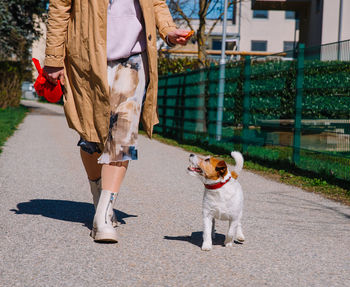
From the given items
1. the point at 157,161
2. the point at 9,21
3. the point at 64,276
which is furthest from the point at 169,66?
the point at 64,276

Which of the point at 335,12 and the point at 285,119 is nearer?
the point at 285,119

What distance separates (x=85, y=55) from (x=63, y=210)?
166 centimetres

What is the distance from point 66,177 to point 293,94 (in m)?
3.55

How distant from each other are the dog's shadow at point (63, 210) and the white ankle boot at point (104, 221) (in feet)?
1.52

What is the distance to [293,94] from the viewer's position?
825 cm

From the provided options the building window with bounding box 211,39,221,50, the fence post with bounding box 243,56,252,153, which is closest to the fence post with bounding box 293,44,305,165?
the fence post with bounding box 243,56,252,153

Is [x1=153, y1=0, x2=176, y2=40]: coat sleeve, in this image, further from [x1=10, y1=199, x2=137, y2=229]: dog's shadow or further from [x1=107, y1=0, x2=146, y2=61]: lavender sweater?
[x1=10, y1=199, x2=137, y2=229]: dog's shadow

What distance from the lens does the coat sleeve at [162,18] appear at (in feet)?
13.4

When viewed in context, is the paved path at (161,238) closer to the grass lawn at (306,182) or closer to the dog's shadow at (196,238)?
the dog's shadow at (196,238)

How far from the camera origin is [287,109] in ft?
27.6

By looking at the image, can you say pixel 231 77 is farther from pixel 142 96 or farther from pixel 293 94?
pixel 142 96

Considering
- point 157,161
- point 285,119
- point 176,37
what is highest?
point 176,37

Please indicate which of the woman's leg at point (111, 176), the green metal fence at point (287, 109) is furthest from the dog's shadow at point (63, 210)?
the green metal fence at point (287, 109)

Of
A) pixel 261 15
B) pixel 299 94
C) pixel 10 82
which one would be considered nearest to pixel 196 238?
pixel 299 94
